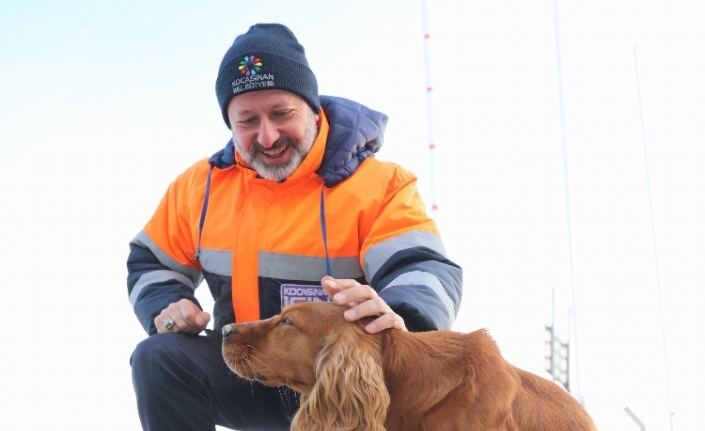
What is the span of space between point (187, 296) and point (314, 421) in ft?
3.42

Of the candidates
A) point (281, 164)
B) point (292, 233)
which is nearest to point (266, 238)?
point (292, 233)

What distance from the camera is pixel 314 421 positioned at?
8.88 feet

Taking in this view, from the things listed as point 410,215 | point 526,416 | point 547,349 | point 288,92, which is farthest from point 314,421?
point 547,349

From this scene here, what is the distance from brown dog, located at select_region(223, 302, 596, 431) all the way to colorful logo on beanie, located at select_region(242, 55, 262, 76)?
1172 mm

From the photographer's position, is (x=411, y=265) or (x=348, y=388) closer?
(x=348, y=388)

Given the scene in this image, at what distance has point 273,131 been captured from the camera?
348cm

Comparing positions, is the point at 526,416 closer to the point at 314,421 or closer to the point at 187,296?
the point at 314,421

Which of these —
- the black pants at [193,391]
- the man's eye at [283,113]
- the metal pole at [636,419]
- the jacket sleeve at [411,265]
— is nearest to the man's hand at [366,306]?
the jacket sleeve at [411,265]

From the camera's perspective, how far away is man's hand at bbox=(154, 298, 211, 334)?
3.22 metres

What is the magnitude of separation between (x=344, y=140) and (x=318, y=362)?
1207mm

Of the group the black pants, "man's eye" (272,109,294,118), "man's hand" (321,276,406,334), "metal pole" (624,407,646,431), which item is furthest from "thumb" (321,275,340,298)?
"metal pole" (624,407,646,431)

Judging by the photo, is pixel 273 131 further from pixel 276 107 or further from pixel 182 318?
pixel 182 318

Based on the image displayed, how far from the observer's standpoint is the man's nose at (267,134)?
344 cm

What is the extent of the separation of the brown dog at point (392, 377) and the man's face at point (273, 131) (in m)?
0.86
